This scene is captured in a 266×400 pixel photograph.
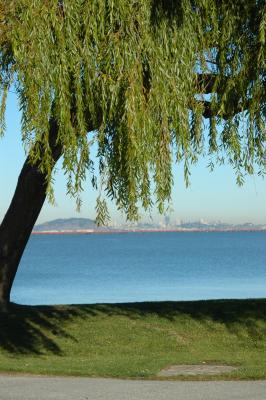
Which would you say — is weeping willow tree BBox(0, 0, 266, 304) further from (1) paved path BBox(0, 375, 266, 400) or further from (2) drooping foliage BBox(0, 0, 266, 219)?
(1) paved path BBox(0, 375, 266, 400)

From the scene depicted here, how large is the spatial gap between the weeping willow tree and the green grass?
3137 mm

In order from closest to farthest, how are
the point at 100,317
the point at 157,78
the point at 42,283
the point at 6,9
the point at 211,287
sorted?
the point at 157,78, the point at 6,9, the point at 100,317, the point at 211,287, the point at 42,283

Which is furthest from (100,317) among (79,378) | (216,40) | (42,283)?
(42,283)

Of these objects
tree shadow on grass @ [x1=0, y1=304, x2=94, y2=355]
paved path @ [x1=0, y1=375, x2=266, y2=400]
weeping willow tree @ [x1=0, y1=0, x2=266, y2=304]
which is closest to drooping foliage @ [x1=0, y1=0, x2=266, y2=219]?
weeping willow tree @ [x1=0, y1=0, x2=266, y2=304]

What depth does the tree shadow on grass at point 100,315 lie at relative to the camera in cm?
1580

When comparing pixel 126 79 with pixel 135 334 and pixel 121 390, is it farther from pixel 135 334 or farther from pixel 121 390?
pixel 135 334

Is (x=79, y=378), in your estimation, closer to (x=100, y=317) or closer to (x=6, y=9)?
(x=6, y=9)

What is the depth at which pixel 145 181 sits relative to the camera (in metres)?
10.8

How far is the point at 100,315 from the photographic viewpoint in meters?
17.3

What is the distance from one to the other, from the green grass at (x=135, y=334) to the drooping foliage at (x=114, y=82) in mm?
3132

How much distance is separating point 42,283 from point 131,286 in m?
8.95

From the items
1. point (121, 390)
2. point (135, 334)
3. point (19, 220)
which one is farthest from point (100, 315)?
point (121, 390)

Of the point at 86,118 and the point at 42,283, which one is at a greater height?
the point at 86,118

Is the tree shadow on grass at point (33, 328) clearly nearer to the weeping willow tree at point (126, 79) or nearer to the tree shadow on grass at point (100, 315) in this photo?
the tree shadow on grass at point (100, 315)
